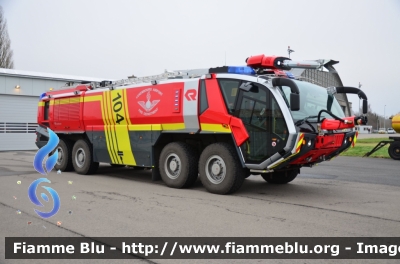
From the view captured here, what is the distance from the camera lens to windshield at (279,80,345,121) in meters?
7.27

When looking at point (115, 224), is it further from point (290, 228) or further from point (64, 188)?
point (64, 188)

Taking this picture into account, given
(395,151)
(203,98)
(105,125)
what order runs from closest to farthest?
1. (203,98)
2. (105,125)
3. (395,151)

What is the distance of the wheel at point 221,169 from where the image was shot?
7613 mm

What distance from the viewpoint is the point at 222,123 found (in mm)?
7719

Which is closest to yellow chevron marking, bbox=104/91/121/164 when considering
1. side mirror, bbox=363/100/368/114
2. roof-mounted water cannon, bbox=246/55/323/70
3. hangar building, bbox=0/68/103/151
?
roof-mounted water cannon, bbox=246/55/323/70

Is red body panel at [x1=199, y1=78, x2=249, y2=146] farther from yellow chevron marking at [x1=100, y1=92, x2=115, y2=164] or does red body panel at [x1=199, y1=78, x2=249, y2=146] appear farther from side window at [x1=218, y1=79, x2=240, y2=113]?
yellow chevron marking at [x1=100, y1=92, x2=115, y2=164]

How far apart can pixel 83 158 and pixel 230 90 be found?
18.5ft

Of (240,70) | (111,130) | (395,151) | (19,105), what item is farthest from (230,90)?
(19,105)

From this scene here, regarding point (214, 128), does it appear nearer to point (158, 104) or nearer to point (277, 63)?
point (158, 104)

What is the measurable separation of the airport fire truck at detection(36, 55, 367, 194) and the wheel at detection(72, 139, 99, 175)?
398 mm

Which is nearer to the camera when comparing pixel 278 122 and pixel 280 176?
pixel 278 122

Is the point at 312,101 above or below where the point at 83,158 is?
above

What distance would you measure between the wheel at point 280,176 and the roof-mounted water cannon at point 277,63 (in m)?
2.52

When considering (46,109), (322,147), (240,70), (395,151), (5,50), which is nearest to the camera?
(322,147)
